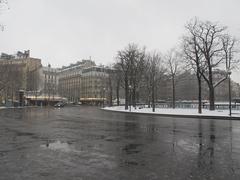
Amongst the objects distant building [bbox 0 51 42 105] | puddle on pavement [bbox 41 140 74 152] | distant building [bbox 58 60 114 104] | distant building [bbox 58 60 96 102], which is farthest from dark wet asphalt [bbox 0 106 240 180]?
distant building [bbox 58 60 96 102]

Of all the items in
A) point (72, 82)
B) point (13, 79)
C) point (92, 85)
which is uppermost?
point (72, 82)

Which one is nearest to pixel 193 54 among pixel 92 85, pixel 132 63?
pixel 132 63

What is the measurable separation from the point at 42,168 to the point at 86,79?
143m

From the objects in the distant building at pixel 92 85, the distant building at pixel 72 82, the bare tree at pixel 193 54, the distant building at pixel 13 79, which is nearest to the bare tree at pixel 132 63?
the bare tree at pixel 193 54

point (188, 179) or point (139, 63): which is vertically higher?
point (139, 63)

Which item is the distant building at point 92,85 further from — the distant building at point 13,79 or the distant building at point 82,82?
the distant building at point 13,79

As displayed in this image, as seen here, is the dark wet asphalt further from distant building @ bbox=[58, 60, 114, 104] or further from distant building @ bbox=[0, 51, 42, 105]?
distant building @ bbox=[58, 60, 114, 104]

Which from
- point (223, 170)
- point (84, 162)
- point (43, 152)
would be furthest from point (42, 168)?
point (223, 170)

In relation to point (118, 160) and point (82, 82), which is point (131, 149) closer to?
point (118, 160)

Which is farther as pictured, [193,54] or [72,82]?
[72,82]

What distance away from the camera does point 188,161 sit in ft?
27.2

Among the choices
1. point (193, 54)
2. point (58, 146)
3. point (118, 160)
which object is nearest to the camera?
point (118, 160)

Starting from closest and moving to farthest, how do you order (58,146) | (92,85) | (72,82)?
(58,146), (92,85), (72,82)

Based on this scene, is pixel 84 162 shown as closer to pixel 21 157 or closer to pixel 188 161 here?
pixel 21 157
